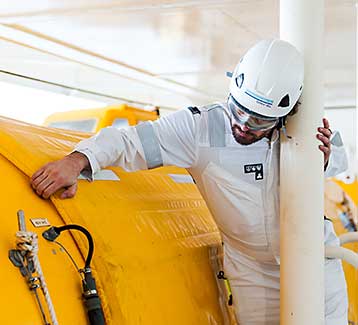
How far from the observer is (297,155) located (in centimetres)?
242

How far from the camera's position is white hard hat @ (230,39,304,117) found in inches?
91.0

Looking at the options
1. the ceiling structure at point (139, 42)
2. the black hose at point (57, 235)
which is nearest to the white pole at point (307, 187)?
the black hose at point (57, 235)

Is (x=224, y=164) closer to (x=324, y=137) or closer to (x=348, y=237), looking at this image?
(x=324, y=137)

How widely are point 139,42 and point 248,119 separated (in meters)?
3.31

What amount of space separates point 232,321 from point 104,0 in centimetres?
222

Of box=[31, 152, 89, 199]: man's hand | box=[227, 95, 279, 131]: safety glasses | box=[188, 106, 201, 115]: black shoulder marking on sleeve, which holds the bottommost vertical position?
box=[31, 152, 89, 199]: man's hand

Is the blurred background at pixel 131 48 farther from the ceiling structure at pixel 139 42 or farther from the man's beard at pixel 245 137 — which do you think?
the man's beard at pixel 245 137

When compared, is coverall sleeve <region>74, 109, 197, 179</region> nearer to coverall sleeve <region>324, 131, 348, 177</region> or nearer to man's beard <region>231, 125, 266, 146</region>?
man's beard <region>231, 125, 266, 146</region>

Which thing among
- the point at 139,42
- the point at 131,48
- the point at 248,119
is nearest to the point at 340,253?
the point at 248,119

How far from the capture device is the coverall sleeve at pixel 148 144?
2400 mm

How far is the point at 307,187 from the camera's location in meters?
2.40

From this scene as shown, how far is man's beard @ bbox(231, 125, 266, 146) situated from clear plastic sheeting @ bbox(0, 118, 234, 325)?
43cm

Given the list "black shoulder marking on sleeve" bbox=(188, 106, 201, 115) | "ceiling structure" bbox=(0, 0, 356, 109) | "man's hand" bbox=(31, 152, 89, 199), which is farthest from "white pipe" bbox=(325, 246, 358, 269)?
"ceiling structure" bbox=(0, 0, 356, 109)

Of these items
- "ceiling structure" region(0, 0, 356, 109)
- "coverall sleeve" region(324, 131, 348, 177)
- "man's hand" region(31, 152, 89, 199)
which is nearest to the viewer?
"man's hand" region(31, 152, 89, 199)
